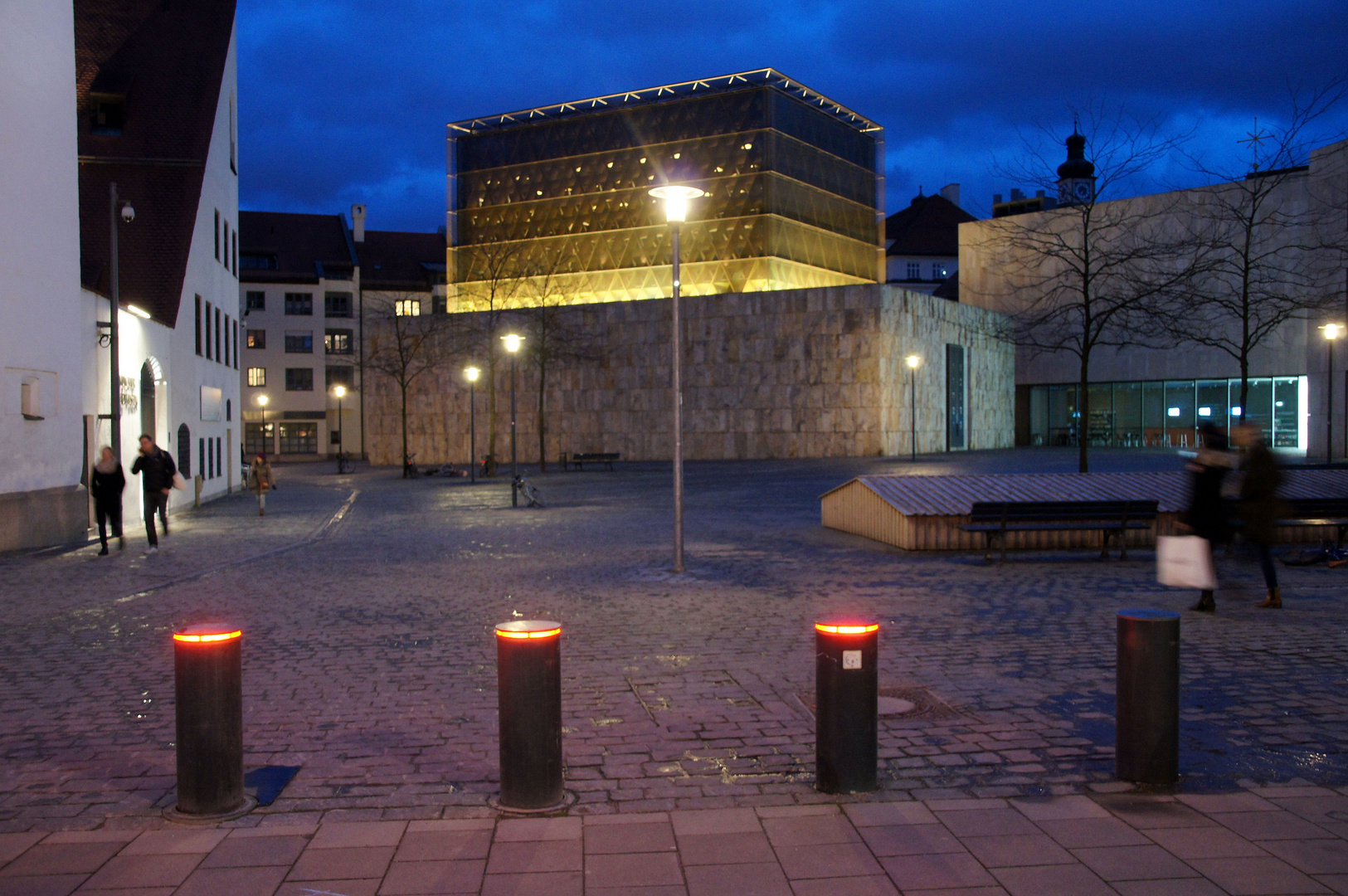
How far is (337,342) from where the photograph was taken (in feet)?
257

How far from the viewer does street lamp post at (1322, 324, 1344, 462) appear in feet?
96.7

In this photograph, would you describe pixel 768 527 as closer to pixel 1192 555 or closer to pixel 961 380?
pixel 1192 555

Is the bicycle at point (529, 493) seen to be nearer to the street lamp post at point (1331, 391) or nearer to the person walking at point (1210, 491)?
the person walking at point (1210, 491)

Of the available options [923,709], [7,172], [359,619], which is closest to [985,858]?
[923,709]

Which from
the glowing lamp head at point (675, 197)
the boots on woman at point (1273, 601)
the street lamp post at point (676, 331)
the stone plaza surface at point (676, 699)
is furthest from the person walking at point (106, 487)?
the boots on woman at point (1273, 601)

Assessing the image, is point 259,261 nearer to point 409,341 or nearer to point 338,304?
point 338,304

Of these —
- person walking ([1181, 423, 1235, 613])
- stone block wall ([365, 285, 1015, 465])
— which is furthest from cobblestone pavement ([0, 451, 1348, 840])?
stone block wall ([365, 285, 1015, 465])

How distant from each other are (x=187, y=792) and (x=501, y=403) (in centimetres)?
5298

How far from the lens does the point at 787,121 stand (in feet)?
190

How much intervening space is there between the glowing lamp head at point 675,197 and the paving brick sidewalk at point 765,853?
864 centimetres

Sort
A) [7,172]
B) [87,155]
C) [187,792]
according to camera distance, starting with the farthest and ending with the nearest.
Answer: [87,155], [7,172], [187,792]

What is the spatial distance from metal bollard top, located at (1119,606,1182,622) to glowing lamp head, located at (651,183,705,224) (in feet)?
26.1

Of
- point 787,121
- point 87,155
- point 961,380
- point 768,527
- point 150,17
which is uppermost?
point 787,121

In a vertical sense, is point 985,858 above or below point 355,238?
below
